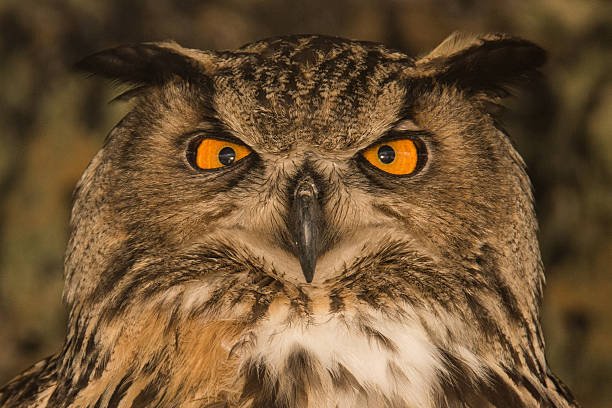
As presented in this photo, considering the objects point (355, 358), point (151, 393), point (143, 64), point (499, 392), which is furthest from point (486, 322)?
point (143, 64)

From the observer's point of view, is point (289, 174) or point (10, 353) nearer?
point (289, 174)

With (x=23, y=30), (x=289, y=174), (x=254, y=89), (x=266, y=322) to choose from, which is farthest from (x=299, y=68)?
(x=23, y=30)

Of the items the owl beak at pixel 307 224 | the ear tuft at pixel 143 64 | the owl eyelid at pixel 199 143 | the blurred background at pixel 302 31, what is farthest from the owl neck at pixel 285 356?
the blurred background at pixel 302 31

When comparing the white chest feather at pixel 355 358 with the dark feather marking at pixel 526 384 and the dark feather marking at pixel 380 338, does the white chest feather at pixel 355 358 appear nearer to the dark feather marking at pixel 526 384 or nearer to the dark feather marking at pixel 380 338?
the dark feather marking at pixel 380 338

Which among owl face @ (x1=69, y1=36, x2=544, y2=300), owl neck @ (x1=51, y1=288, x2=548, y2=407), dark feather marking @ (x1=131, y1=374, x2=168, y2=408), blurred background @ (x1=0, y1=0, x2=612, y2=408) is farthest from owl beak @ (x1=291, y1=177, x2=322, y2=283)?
blurred background @ (x1=0, y1=0, x2=612, y2=408)

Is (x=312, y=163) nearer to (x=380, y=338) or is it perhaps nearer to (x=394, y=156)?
(x=394, y=156)

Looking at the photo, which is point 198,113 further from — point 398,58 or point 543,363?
point 543,363
